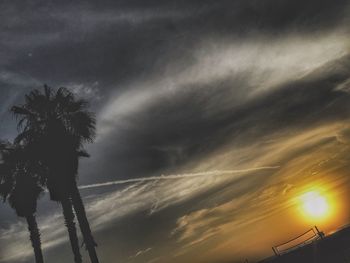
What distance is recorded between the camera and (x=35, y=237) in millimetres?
34031

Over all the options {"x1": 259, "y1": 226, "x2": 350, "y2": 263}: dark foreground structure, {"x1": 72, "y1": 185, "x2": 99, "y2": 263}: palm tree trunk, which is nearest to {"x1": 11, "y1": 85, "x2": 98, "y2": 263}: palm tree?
{"x1": 72, "y1": 185, "x2": 99, "y2": 263}: palm tree trunk

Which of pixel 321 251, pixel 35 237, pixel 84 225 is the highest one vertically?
pixel 35 237

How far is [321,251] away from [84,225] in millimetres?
16083

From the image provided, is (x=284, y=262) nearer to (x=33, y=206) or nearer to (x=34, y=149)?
(x=34, y=149)

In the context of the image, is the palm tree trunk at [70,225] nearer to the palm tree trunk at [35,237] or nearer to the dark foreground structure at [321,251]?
the palm tree trunk at [35,237]

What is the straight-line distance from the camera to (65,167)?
27.0 meters

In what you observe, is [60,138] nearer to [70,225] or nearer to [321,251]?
[70,225]

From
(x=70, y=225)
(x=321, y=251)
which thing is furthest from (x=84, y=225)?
(x=321, y=251)

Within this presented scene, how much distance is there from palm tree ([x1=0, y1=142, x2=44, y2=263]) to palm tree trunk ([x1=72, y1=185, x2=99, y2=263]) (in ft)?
30.6

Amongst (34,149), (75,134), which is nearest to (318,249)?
(75,134)

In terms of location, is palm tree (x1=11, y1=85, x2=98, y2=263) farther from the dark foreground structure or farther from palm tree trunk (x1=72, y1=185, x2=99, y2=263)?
the dark foreground structure

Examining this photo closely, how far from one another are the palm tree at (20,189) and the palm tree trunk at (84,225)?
367 inches

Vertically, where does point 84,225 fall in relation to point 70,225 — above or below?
below

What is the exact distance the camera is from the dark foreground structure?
27.1 meters
